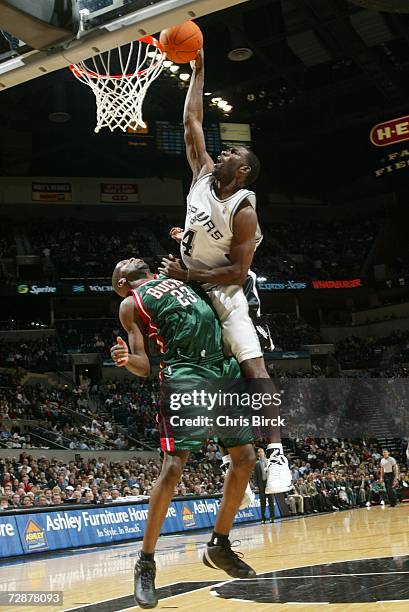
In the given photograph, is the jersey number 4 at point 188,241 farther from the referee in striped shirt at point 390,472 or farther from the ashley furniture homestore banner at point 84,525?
the referee in striped shirt at point 390,472

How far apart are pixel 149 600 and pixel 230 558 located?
1.67ft

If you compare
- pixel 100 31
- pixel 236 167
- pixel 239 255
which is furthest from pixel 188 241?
pixel 100 31

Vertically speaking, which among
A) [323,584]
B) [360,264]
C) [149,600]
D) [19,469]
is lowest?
[323,584]

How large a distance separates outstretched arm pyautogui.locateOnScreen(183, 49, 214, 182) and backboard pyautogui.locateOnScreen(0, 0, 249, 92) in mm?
296

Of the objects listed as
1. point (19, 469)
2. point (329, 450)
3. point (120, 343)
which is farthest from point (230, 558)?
point (329, 450)

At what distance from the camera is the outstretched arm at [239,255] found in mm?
4062

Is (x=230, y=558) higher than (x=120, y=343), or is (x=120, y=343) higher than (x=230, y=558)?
(x=120, y=343)

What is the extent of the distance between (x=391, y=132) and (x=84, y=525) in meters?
18.8

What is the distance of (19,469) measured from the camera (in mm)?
14805

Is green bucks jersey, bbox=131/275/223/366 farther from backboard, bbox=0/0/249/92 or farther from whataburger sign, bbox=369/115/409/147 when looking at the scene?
Result: whataburger sign, bbox=369/115/409/147

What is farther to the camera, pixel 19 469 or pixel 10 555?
pixel 19 469

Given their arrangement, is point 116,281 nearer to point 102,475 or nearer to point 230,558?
point 230,558

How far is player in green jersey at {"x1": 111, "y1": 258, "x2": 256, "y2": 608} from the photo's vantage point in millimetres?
3961

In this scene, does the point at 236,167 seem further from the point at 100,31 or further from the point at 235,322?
the point at 100,31
